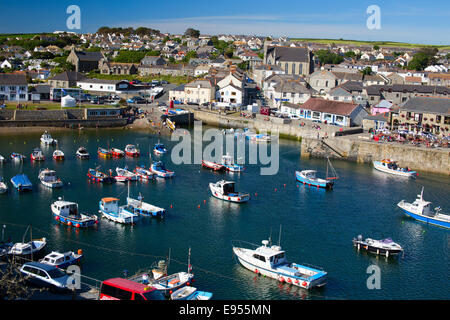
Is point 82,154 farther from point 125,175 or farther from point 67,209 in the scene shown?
point 67,209

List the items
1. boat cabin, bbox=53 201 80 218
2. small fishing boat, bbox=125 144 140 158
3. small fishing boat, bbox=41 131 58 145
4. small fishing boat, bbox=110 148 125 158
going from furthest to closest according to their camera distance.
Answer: small fishing boat, bbox=41 131 58 145, small fishing boat, bbox=125 144 140 158, small fishing boat, bbox=110 148 125 158, boat cabin, bbox=53 201 80 218

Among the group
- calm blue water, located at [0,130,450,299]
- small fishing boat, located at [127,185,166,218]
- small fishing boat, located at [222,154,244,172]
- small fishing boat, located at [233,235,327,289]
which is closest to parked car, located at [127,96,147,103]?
calm blue water, located at [0,130,450,299]

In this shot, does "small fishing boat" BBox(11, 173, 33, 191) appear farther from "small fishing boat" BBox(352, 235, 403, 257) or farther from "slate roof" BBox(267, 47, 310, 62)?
"slate roof" BBox(267, 47, 310, 62)

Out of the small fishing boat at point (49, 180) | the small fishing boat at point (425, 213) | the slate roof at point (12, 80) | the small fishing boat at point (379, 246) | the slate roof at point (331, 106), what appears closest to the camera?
the small fishing boat at point (379, 246)

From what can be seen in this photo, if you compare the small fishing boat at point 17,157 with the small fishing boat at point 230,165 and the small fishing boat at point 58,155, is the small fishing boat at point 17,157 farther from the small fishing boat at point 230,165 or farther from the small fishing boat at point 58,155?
the small fishing boat at point 230,165

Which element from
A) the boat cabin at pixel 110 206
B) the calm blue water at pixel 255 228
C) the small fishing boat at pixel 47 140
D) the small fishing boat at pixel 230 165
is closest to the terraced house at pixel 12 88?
the small fishing boat at pixel 47 140

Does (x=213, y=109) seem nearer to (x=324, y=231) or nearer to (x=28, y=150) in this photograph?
(x=28, y=150)

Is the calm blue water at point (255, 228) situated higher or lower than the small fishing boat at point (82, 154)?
lower
